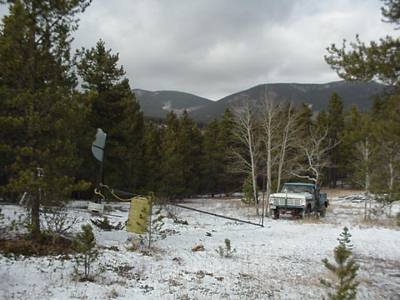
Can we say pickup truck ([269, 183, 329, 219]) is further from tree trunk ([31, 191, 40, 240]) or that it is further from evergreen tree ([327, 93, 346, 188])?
evergreen tree ([327, 93, 346, 188])

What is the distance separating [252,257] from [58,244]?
510cm

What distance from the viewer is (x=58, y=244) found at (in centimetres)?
965

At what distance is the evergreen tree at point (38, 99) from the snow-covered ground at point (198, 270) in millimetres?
1777

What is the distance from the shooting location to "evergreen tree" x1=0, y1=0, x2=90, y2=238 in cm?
908

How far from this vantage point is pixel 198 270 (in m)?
9.12

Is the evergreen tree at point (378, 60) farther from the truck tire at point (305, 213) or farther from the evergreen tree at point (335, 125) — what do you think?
the evergreen tree at point (335, 125)

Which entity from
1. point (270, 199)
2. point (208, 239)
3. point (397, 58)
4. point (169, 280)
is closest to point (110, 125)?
point (270, 199)

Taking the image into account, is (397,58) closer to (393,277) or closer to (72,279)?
(393,277)

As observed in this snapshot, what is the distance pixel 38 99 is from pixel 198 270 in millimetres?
5331

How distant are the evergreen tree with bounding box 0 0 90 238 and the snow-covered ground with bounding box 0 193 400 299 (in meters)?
1.78

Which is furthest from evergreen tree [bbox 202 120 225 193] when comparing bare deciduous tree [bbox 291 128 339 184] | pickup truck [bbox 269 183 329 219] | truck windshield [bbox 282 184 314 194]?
pickup truck [bbox 269 183 329 219]

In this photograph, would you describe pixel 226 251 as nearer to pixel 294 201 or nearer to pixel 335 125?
pixel 294 201

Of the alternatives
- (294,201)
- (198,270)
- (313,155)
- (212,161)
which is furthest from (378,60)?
(212,161)

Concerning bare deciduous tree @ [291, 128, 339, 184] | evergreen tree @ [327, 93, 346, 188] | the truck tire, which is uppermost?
→ evergreen tree @ [327, 93, 346, 188]
